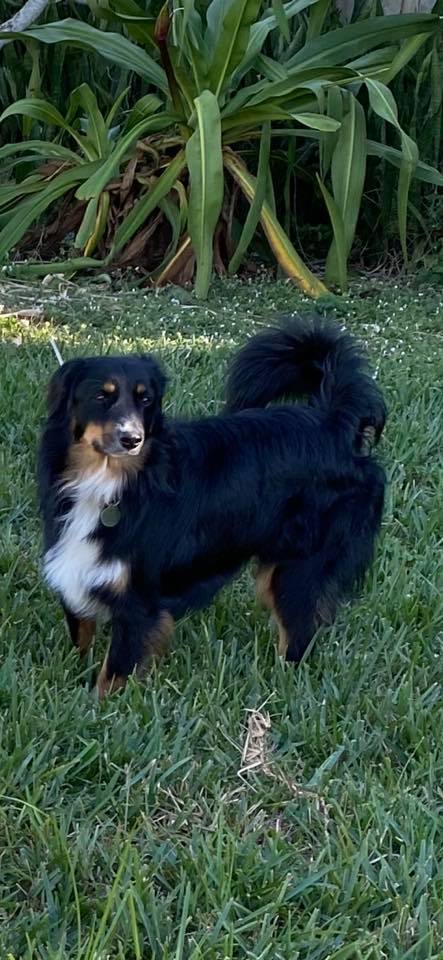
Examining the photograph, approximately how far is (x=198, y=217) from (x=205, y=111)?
63 centimetres

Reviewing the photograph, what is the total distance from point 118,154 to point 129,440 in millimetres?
3822

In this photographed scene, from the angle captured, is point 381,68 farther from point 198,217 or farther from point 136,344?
point 136,344

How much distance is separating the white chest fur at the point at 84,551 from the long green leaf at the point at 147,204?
3653mm

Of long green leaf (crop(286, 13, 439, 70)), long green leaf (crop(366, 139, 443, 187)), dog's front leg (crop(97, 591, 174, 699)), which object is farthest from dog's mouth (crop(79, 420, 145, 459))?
long green leaf (crop(286, 13, 439, 70))

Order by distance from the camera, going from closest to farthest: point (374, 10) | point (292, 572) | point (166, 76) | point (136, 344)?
point (292, 572)
point (136, 344)
point (166, 76)
point (374, 10)

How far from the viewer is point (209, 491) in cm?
283

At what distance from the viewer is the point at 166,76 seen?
613 cm

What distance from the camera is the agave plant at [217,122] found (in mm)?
5805

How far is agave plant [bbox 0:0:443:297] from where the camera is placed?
580cm

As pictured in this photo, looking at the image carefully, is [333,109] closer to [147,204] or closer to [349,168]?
[349,168]

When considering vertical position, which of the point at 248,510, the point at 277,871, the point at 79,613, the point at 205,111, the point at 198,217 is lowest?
the point at 277,871

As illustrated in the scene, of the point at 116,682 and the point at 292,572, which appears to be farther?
the point at 292,572

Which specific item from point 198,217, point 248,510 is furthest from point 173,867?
point 198,217

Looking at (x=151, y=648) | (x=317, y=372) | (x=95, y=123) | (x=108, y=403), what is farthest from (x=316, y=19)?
(x=151, y=648)
